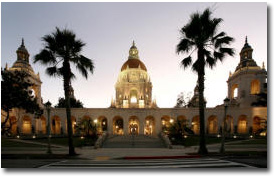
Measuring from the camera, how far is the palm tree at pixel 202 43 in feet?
54.6

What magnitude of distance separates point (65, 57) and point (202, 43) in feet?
37.1

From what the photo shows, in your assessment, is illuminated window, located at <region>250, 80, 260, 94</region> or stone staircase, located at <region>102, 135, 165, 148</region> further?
illuminated window, located at <region>250, 80, 260, 94</region>

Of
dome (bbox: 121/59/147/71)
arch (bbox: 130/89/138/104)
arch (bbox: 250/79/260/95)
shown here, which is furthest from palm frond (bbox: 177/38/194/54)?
dome (bbox: 121/59/147/71)

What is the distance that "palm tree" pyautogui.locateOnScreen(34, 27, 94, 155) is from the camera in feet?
55.4

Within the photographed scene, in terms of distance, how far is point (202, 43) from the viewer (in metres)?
17.2

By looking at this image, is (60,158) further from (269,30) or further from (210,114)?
(210,114)

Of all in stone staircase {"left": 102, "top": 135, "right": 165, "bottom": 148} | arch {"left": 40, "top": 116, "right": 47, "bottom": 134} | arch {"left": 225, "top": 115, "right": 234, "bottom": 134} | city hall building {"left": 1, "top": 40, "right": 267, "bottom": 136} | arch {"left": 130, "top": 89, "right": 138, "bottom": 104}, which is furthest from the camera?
arch {"left": 130, "top": 89, "right": 138, "bottom": 104}

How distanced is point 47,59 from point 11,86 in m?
3.77

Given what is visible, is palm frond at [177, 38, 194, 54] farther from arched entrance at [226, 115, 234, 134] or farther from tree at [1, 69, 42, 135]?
arched entrance at [226, 115, 234, 134]

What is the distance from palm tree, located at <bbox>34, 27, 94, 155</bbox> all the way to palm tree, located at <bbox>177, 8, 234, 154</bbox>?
27.1 ft

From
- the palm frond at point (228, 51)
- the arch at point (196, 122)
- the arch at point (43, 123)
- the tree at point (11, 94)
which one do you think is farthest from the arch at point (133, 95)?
the palm frond at point (228, 51)

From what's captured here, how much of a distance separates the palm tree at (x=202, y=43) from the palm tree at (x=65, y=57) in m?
8.25

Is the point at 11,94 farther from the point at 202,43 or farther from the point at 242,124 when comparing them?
the point at 242,124

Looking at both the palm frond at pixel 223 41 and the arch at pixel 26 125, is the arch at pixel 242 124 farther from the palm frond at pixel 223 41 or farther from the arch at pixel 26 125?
the arch at pixel 26 125
